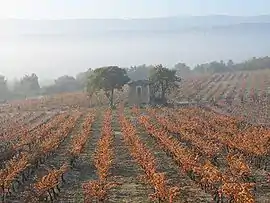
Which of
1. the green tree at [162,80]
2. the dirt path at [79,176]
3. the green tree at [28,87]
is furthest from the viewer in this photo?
the green tree at [28,87]

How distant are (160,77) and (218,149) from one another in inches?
1260

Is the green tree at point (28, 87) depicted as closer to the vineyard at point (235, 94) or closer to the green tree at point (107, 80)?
the vineyard at point (235, 94)

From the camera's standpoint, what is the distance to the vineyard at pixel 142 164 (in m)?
18.2

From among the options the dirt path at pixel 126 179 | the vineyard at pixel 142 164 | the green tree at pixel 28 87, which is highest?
the green tree at pixel 28 87

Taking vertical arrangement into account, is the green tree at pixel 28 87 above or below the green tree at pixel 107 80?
below

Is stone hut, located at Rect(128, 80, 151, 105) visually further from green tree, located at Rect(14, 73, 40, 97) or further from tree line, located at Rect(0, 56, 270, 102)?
green tree, located at Rect(14, 73, 40, 97)

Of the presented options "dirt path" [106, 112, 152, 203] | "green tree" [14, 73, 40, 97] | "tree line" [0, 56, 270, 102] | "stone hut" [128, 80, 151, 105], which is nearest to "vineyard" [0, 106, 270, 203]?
"dirt path" [106, 112, 152, 203]

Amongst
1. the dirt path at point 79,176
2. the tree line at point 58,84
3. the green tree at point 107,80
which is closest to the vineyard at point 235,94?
the green tree at point 107,80

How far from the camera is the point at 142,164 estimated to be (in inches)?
869

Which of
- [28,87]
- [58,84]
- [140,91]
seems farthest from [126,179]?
[28,87]

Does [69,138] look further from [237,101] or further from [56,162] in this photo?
[237,101]

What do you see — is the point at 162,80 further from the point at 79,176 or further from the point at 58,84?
the point at 58,84

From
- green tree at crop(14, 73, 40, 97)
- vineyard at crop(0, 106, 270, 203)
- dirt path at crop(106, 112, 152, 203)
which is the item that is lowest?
dirt path at crop(106, 112, 152, 203)

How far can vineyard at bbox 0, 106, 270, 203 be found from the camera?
1817 centimetres
